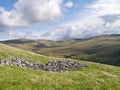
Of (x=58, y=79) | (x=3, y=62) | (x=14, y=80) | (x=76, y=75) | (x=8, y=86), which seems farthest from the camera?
(x=3, y=62)

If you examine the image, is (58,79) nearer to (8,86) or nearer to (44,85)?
(44,85)

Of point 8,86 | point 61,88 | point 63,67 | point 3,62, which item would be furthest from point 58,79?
point 63,67

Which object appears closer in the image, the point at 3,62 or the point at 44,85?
the point at 44,85

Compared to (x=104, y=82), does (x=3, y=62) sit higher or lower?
higher

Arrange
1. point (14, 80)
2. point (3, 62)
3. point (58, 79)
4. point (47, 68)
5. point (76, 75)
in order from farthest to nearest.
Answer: point (47, 68), point (3, 62), point (76, 75), point (58, 79), point (14, 80)

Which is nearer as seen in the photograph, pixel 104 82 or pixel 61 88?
pixel 61 88

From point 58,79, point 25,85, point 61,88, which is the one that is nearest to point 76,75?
point 58,79

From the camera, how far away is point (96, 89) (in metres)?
25.8

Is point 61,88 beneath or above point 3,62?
beneath

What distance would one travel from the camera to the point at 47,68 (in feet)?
140

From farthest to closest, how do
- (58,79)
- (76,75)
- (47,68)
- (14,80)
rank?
(47,68) → (76,75) → (58,79) → (14,80)

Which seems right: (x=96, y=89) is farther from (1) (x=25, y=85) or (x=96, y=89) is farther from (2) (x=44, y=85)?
(1) (x=25, y=85)

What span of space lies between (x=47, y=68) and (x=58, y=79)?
15.2 meters

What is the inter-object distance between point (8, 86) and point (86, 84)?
914 centimetres
